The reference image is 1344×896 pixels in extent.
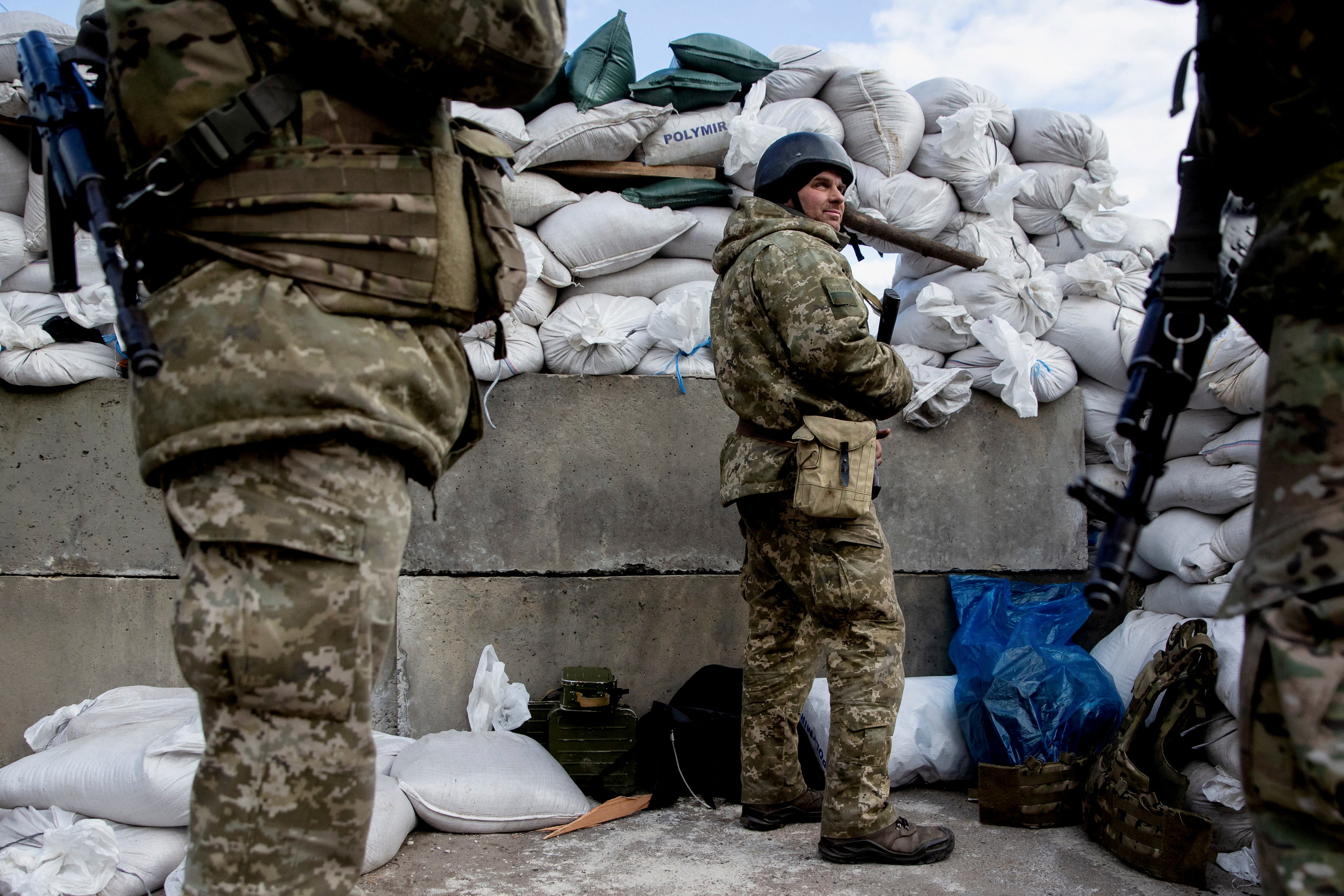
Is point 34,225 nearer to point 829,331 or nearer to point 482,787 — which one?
point 482,787

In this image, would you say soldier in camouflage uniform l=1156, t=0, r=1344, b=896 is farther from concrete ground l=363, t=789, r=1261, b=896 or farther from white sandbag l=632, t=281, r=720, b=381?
white sandbag l=632, t=281, r=720, b=381

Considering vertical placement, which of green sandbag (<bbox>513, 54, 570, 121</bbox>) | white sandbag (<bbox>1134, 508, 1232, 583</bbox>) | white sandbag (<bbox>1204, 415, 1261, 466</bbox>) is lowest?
white sandbag (<bbox>1134, 508, 1232, 583</bbox>)

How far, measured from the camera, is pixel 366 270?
1.32 m

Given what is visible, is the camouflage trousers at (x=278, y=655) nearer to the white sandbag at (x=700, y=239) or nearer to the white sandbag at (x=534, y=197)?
the white sandbag at (x=534, y=197)

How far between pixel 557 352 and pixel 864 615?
4.34 ft

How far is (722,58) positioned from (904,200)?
2.70 ft

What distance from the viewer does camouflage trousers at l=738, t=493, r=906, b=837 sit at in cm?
253

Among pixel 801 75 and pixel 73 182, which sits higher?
pixel 801 75

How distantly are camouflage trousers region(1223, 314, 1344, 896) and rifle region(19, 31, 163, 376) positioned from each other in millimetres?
1241

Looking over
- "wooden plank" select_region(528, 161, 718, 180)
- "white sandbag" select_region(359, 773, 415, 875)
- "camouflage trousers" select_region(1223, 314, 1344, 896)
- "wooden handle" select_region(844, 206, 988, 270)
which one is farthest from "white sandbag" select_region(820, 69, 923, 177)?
"camouflage trousers" select_region(1223, 314, 1344, 896)

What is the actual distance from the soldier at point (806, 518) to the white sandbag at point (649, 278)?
59 cm

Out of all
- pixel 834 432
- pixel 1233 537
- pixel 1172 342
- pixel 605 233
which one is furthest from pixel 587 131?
pixel 1172 342

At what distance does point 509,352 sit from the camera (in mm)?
3205

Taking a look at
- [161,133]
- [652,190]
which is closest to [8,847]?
[161,133]
